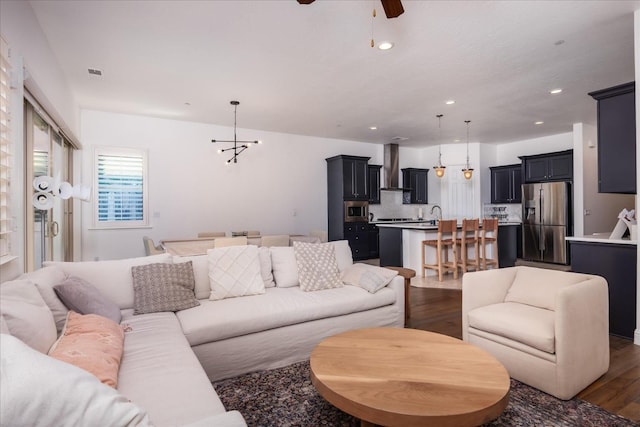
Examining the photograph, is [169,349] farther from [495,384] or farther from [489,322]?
[489,322]

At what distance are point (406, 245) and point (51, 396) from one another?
18.6 ft

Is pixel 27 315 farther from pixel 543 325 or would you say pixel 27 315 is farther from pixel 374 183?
pixel 374 183

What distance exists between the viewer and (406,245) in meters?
6.00

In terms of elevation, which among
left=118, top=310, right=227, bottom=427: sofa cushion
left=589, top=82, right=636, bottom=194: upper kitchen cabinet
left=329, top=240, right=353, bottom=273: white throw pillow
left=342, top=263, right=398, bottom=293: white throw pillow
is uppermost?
left=589, top=82, right=636, bottom=194: upper kitchen cabinet

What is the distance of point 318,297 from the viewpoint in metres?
2.81

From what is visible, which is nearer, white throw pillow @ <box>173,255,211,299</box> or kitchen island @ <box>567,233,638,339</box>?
white throw pillow @ <box>173,255,211,299</box>

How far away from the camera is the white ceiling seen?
2.84 metres

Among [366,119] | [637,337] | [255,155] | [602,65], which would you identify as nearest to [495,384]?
[637,337]

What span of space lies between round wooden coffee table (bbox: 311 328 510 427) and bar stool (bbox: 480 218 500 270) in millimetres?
4566

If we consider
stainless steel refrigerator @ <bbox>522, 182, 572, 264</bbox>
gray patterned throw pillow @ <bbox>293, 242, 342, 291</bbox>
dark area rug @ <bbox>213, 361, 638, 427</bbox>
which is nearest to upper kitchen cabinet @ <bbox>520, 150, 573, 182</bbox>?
stainless steel refrigerator @ <bbox>522, 182, 572, 264</bbox>

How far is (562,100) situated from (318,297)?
517 centimetres

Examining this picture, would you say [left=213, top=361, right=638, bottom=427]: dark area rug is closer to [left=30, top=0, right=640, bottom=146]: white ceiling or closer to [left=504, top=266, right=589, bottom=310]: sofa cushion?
[left=504, top=266, right=589, bottom=310]: sofa cushion

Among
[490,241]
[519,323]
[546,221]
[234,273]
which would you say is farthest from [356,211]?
[519,323]

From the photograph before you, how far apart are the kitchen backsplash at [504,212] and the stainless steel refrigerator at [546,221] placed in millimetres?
646
